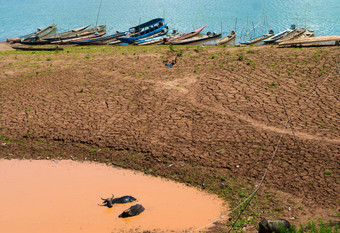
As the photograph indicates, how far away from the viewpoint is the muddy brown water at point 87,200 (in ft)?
30.8

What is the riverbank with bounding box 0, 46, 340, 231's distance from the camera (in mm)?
10688

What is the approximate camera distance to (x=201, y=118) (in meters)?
14.3

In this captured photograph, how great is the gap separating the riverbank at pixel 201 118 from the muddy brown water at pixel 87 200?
54cm

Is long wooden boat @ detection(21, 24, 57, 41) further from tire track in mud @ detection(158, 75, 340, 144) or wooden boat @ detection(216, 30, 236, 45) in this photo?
tire track in mud @ detection(158, 75, 340, 144)

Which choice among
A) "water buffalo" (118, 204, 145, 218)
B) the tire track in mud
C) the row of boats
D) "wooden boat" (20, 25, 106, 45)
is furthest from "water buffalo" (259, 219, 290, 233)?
"wooden boat" (20, 25, 106, 45)

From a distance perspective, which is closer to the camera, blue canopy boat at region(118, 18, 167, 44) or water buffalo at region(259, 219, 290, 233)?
water buffalo at region(259, 219, 290, 233)

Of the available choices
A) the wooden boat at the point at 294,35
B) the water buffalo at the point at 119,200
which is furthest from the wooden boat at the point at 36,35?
the water buffalo at the point at 119,200

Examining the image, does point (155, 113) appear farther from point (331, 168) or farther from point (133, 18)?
point (133, 18)

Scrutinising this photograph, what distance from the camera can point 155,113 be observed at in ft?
48.8

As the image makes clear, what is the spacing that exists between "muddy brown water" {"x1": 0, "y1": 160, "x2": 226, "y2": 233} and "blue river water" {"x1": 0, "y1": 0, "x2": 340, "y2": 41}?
25.3m

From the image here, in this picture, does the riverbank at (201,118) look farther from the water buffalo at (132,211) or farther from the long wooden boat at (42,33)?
the long wooden boat at (42,33)

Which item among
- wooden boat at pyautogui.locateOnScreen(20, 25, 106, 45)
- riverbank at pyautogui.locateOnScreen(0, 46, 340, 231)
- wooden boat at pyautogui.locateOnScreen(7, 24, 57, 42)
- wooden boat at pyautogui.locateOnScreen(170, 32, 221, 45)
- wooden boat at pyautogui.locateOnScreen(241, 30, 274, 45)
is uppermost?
wooden boat at pyautogui.locateOnScreen(7, 24, 57, 42)

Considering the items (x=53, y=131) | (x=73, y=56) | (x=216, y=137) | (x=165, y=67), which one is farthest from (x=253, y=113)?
(x=73, y=56)

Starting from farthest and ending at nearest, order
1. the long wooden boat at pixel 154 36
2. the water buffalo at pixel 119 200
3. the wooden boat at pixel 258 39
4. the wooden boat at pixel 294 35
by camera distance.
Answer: the long wooden boat at pixel 154 36, the wooden boat at pixel 258 39, the wooden boat at pixel 294 35, the water buffalo at pixel 119 200
